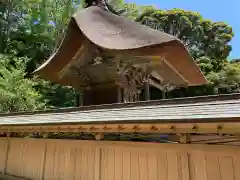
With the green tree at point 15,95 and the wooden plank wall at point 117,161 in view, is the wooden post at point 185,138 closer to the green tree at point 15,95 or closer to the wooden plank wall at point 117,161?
the wooden plank wall at point 117,161

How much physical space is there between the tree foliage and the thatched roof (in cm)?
1018

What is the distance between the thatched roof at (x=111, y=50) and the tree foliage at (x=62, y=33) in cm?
1018

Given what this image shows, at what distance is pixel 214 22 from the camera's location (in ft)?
81.1

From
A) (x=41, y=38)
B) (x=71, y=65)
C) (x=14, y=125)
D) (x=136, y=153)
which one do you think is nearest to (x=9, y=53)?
(x=41, y=38)

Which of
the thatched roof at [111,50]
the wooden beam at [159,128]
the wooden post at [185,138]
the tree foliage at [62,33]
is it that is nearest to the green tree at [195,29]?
the tree foliage at [62,33]

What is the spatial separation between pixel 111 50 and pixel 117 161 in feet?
9.85

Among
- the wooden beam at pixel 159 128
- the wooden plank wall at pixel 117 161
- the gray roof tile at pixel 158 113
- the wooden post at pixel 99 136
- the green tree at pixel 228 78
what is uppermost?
the green tree at pixel 228 78

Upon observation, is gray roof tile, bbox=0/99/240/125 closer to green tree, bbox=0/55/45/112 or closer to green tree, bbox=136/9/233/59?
green tree, bbox=0/55/45/112

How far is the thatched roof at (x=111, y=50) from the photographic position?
6270 millimetres

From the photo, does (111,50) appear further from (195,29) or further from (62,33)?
(195,29)

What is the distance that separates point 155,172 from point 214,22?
23.9 metres

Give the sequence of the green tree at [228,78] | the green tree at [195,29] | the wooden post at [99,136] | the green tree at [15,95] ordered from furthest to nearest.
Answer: the green tree at [195,29] < the green tree at [228,78] < the green tree at [15,95] < the wooden post at [99,136]

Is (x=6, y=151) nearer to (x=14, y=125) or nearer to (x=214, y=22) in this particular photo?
(x=14, y=125)

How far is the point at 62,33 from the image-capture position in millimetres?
22562
